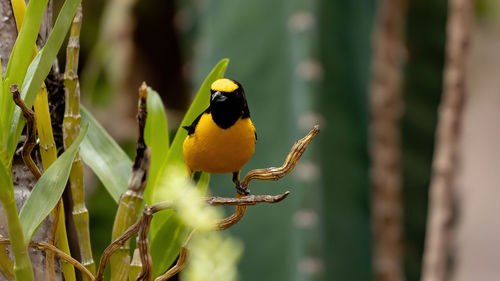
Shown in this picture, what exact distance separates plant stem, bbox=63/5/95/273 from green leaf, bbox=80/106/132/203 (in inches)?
0.7

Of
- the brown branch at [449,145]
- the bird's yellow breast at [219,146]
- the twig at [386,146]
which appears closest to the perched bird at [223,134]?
the bird's yellow breast at [219,146]

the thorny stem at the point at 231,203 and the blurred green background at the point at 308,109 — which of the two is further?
the blurred green background at the point at 308,109

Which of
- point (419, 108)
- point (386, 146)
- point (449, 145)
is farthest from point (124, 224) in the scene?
point (419, 108)

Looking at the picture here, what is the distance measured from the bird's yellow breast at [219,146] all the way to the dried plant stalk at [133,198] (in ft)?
0.06

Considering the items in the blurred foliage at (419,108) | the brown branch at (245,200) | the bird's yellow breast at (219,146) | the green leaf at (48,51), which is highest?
the green leaf at (48,51)

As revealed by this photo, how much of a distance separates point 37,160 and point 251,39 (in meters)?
0.65

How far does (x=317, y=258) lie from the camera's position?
0.77 metres

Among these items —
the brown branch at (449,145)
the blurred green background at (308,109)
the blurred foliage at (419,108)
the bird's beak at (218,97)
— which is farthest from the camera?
the blurred foliage at (419,108)

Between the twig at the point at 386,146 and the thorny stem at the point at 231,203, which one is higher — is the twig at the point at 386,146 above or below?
below

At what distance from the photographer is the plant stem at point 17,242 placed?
0.18 m

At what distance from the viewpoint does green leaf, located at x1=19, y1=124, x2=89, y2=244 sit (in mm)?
186

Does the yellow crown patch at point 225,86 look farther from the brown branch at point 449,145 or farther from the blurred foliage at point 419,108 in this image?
the blurred foliage at point 419,108

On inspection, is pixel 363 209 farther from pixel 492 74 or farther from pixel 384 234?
pixel 492 74

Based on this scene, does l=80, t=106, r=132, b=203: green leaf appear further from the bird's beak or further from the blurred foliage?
the blurred foliage
